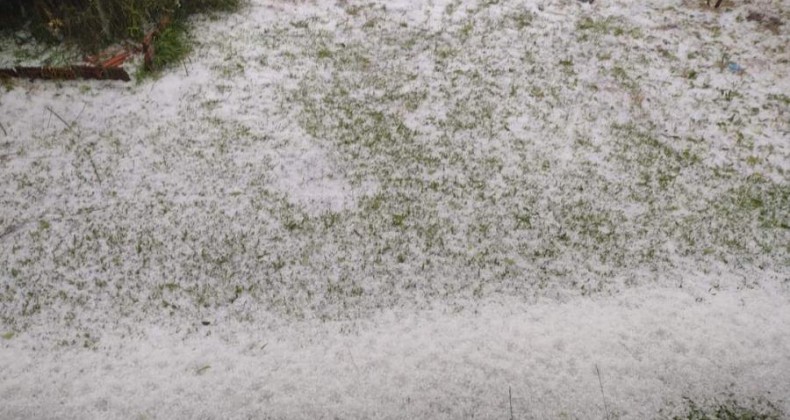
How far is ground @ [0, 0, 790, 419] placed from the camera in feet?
11.0

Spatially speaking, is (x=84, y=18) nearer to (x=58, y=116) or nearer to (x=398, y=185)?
(x=58, y=116)

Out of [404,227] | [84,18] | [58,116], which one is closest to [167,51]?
[84,18]

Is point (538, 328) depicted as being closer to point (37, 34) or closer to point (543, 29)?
point (543, 29)

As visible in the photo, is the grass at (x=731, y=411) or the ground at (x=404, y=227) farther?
the ground at (x=404, y=227)

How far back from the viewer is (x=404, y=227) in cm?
427

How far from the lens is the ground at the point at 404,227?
11.0ft

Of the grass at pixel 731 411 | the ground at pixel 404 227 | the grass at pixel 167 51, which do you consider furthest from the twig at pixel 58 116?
the grass at pixel 731 411

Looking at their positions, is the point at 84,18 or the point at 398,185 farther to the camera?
the point at 84,18

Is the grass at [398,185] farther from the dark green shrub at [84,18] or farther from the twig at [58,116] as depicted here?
the dark green shrub at [84,18]

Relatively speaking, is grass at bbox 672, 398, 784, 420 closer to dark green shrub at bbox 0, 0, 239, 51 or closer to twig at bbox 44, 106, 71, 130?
twig at bbox 44, 106, 71, 130

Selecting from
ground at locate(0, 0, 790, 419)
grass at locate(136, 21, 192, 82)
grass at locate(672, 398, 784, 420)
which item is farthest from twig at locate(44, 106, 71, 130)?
grass at locate(672, 398, 784, 420)

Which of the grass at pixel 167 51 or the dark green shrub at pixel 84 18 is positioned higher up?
the dark green shrub at pixel 84 18

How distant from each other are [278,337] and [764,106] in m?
5.70

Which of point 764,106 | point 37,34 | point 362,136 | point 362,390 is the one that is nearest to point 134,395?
point 362,390
